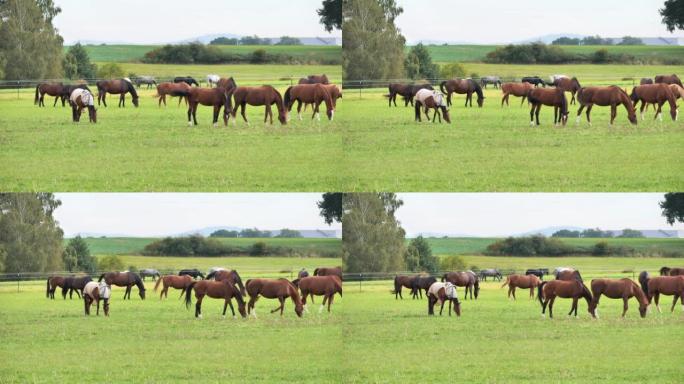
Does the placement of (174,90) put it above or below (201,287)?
above

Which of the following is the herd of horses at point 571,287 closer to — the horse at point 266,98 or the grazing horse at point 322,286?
the grazing horse at point 322,286

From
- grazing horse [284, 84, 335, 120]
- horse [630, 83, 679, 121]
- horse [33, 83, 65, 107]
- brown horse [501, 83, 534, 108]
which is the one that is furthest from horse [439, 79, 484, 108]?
horse [33, 83, 65, 107]

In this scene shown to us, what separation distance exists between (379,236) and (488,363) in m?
2.02

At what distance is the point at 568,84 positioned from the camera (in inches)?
862

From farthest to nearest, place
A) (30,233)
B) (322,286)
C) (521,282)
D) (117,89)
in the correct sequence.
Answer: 1. (521,282)
2. (117,89)
3. (30,233)
4. (322,286)

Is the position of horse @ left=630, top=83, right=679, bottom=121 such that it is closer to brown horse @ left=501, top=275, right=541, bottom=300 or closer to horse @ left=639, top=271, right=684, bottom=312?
horse @ left=639, top=271, right=684, bottom=312

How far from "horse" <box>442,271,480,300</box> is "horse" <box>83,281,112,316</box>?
412 centimetres

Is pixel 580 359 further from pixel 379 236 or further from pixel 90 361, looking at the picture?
pixel 90 361

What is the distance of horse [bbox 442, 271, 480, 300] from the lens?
21.7 m

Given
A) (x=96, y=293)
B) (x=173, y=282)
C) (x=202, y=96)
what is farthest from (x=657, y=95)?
(x=96, y=293)

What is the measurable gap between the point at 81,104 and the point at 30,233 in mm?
1750

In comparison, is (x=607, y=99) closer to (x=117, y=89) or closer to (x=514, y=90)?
(x=514, y=90)

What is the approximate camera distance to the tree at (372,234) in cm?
2088

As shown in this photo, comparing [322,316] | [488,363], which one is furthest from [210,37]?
[488,363]
